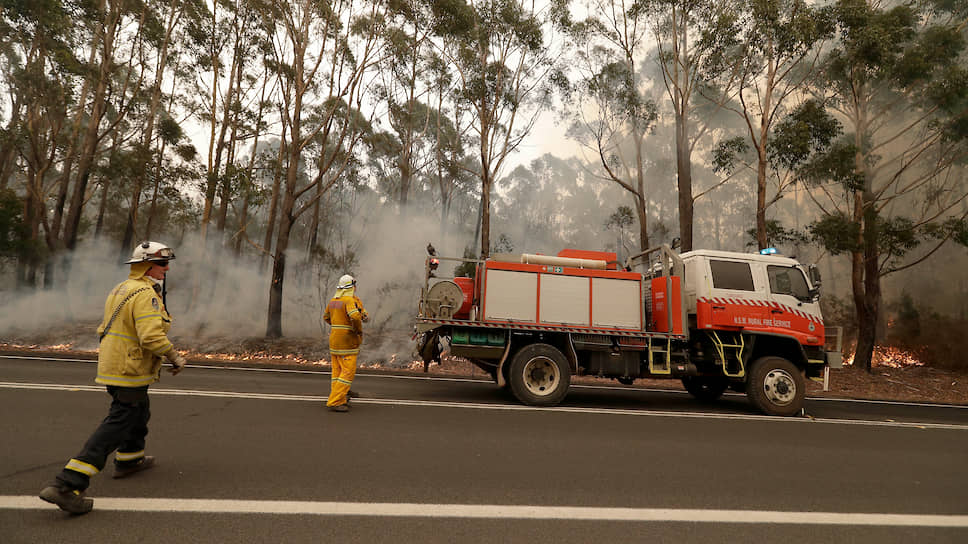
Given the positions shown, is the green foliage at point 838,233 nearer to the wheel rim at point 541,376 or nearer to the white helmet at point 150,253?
the wheel rim at point 541,376

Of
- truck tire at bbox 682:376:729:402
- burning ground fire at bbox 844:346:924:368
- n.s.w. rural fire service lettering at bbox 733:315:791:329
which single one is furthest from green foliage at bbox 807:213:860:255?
n.s.w. rural fire service lettering at bbox 733:315:791:329

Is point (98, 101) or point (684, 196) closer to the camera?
point (684, 196)

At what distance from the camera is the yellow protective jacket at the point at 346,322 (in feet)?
20.0

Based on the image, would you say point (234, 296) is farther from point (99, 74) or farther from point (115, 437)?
point (115, 437)

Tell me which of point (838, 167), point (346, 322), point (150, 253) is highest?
point (838, 167)

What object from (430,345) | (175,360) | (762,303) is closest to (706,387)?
(762,303)

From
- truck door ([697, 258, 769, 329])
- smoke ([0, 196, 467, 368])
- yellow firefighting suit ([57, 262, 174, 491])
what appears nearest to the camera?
yellow firefighting suit ([57, 262, 174, 491])

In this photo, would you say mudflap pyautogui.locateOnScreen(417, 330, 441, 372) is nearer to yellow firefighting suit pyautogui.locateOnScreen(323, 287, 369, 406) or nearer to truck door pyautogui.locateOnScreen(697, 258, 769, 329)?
yellow firefighting suit pyautogui.locateOnScreen(323, 287, 369, 406)

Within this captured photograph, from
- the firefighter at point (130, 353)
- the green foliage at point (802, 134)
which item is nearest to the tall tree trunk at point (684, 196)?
the green foliage at point (802, 134)

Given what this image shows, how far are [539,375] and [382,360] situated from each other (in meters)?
6.84

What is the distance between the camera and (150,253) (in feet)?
11.3

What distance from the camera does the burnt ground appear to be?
40.0 feet

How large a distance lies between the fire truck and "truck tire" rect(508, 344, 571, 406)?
0.05ft

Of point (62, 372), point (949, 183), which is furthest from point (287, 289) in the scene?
point (949, 183)
